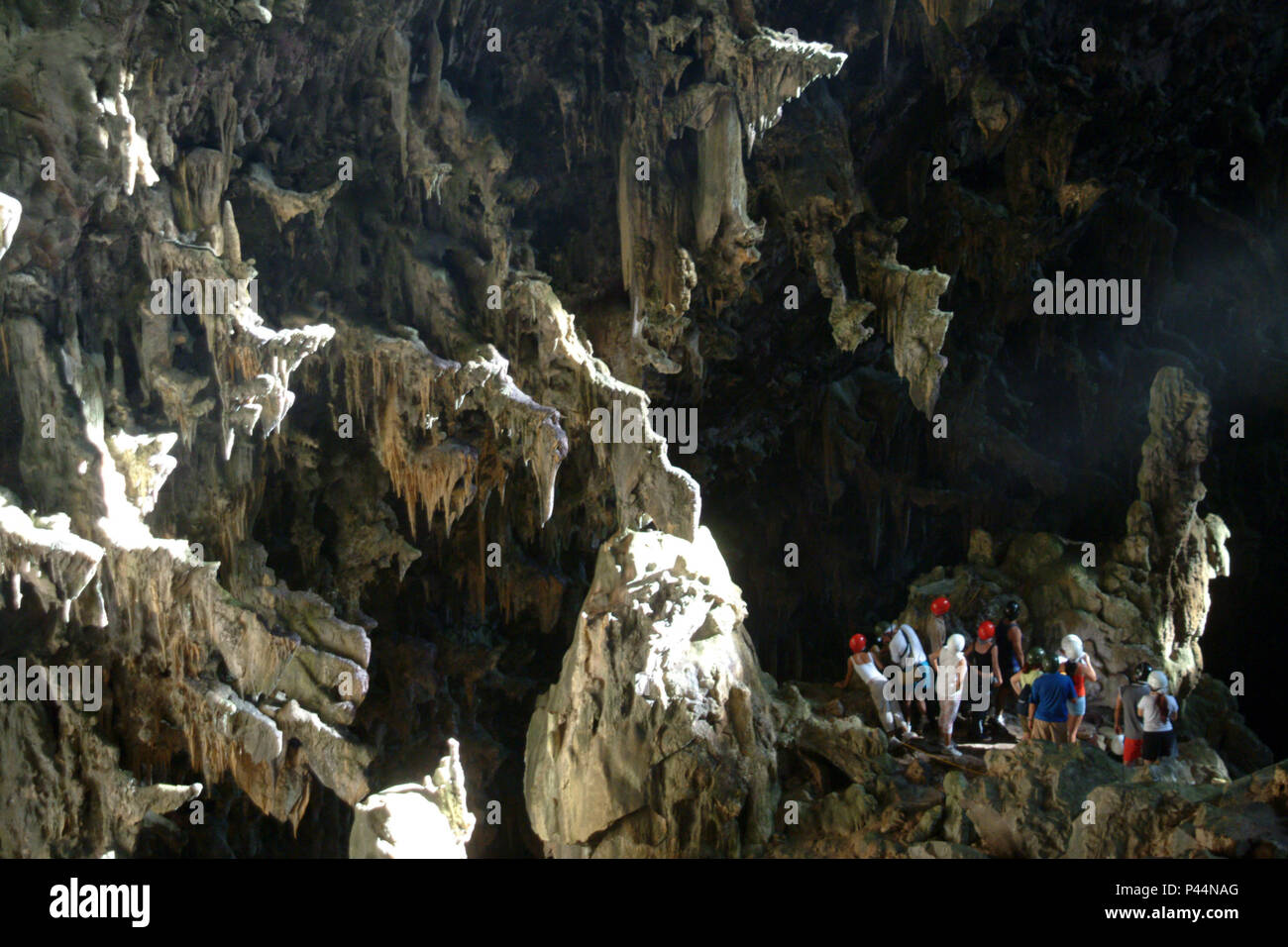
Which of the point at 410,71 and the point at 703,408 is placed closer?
the point at 410,71

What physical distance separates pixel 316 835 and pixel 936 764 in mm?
5562

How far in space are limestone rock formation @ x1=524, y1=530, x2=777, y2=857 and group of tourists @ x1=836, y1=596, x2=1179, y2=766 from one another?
1076mm

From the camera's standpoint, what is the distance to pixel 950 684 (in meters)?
8.50

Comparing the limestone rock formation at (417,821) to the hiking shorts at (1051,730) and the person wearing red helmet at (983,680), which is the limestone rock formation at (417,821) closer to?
the hiking shorts at (1051,730)

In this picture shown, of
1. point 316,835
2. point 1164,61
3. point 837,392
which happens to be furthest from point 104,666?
point 1164,61

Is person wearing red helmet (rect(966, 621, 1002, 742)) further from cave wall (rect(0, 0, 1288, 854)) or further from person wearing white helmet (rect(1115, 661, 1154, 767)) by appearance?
cave wall (rect(0, 0, 1288, 854))

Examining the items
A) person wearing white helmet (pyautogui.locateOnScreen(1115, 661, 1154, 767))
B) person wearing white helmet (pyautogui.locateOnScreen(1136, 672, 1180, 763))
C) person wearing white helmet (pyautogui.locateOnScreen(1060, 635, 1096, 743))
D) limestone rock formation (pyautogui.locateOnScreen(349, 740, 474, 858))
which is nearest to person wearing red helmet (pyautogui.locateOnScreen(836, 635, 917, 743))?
person wearing white helmet (pyautogui.locateOnScreen(1060, 635, 1096, 743))

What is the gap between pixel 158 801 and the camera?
7.88 metres

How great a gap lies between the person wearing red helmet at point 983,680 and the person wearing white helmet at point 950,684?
0.38 m

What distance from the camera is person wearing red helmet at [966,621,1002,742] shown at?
8.92 m

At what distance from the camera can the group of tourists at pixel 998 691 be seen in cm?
772
